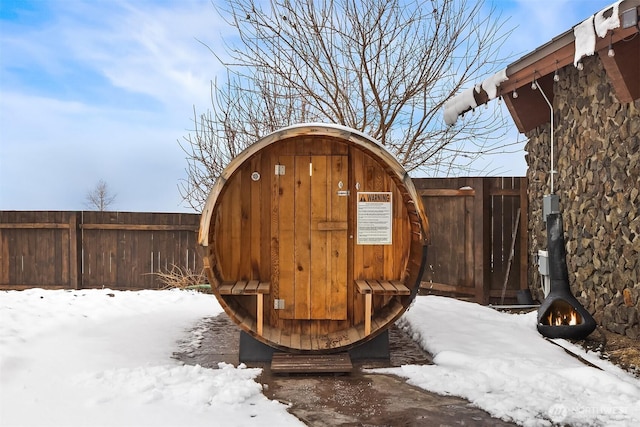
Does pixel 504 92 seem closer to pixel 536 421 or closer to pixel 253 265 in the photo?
pixel 253 265

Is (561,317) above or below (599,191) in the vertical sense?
below

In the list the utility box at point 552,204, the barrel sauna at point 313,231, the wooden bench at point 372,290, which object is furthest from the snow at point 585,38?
the wooden bench at point 372,290

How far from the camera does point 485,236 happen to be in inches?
291

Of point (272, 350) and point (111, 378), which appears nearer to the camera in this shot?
point (111, 378)

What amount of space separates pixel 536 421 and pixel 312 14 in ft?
24.8

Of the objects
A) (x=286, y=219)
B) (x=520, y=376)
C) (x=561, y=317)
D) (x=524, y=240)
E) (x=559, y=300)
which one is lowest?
(x=520, y=376)

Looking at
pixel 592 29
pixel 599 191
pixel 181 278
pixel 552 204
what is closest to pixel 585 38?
pixel 592 29

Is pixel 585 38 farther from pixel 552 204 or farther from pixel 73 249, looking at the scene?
pixel 73 249

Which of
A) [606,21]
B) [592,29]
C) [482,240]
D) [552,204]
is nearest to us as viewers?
[606,21]

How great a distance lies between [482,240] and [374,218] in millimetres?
3300

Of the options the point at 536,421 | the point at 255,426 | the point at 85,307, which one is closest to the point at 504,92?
the point at 536,421

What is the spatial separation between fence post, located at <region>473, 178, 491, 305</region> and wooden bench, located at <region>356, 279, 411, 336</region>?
3.23 m

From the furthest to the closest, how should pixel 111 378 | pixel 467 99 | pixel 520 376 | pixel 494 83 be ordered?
pixel 467 99
pixel 494 83
pixel 520 376
pixel 111 378

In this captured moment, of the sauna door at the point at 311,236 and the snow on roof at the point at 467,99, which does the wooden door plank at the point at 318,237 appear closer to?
the sauna door at the point at 311,236
